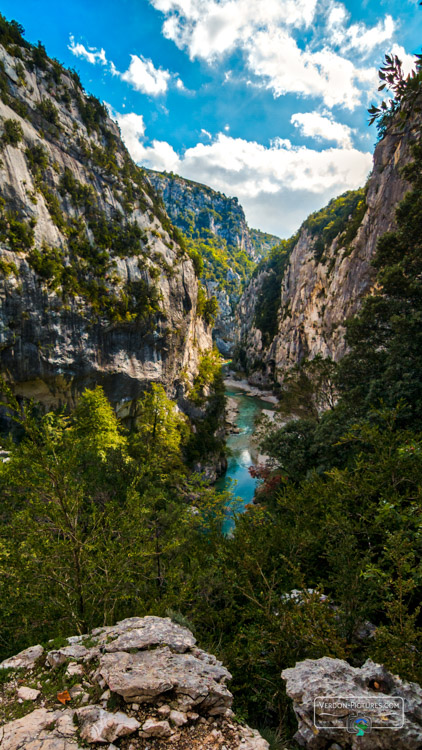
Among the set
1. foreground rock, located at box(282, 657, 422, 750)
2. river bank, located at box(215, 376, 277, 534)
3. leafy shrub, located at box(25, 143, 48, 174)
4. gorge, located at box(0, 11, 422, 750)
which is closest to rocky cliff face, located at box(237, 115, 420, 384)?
gorge, located at box(0, 11, 422, 750)

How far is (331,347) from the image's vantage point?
33750 millimetres

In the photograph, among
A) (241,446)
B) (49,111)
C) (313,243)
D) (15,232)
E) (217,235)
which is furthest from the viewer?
(217,235)

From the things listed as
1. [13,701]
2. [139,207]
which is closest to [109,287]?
[139,207]

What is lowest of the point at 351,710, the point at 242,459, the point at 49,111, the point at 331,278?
the point at 242,459

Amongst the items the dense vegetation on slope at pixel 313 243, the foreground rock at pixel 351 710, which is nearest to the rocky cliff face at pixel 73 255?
the foreground rock at pixel 351 710

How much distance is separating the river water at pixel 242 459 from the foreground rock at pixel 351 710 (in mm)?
11113

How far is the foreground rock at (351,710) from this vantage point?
264 cm

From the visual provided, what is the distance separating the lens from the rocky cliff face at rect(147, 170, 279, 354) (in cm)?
13150

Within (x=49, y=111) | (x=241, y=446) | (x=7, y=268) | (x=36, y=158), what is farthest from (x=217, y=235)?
(x=7, y=268)

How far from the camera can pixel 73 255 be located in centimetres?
2352

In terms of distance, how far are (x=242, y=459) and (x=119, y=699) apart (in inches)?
1243

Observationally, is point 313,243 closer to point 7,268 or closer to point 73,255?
point 73,255

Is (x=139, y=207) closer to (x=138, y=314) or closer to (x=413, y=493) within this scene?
(x=138, y=314)

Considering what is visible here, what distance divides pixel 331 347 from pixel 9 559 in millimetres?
34766
